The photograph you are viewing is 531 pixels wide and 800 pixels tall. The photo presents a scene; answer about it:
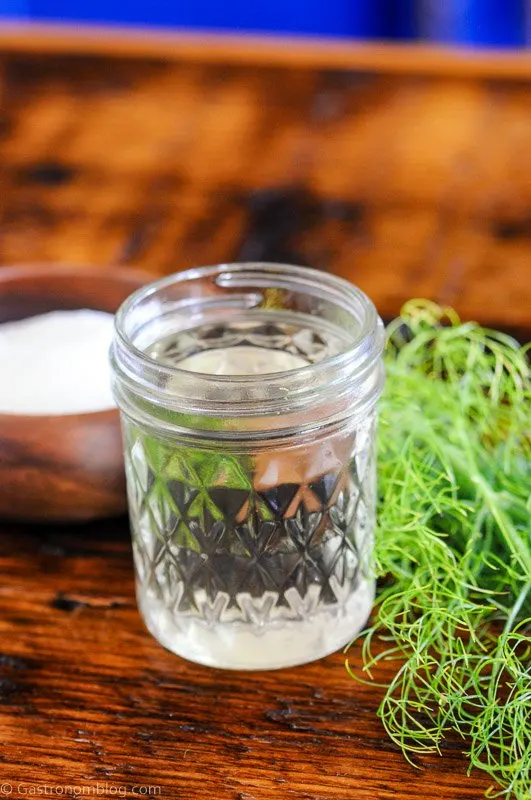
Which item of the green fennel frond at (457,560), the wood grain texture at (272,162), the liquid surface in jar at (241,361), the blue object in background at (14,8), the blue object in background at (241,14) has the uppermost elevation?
the liquid surface in jar at (241,361)

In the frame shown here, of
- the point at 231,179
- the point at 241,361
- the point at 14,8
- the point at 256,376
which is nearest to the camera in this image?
the point at 256,376

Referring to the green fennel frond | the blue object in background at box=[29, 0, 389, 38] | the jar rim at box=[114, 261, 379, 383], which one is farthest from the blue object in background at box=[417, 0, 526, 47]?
the jar rim at box=[114, 261, 379, 383]

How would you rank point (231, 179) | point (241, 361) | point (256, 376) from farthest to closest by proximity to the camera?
point (231, 179), point (241, 361), point (256, 376)

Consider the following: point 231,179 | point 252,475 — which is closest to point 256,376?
point 252,475

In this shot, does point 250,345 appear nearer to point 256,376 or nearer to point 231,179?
point 256,376

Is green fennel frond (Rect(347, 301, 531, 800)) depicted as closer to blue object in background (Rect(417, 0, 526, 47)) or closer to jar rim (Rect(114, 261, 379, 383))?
jar rim (Rect(114, 261, 379, 383))

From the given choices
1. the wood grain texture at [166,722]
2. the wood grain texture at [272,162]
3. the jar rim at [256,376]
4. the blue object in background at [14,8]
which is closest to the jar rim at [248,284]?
the jar rim at [256,376]

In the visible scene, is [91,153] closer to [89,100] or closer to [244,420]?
[89,100]

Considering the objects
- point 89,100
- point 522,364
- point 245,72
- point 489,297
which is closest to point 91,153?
point 89,100

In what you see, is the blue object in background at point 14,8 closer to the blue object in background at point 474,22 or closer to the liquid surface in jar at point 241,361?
the blue object in background at point 474,22
